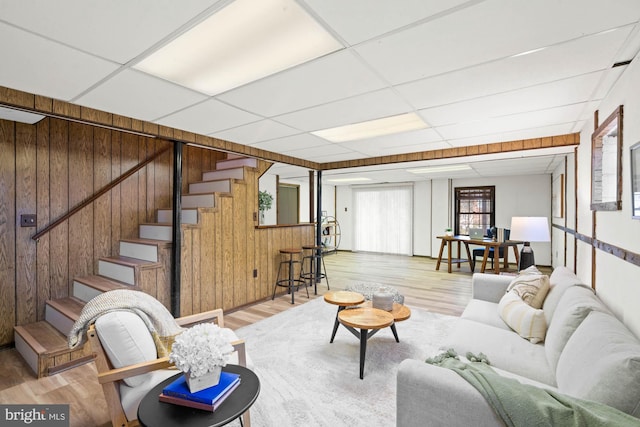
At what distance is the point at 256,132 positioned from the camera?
3334 mm

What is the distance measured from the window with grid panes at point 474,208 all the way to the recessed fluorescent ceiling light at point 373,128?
5306mm

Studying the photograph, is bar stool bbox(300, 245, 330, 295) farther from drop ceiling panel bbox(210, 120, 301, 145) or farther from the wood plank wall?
drop ceiling panel bbox(210, 120, 301, 145)

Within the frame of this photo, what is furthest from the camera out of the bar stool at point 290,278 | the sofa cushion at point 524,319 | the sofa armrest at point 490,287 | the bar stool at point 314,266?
the bar stool at point 314,266

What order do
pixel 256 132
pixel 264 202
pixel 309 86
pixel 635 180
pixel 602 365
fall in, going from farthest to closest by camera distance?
pixel 264 202
pixel 256 132
pixel 309 86
pixel 635 180
pixel 602 365

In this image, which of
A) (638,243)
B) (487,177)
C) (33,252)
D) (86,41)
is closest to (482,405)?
(638,243)

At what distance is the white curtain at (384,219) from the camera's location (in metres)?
8.90

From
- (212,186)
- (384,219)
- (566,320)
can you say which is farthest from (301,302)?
(384,219)

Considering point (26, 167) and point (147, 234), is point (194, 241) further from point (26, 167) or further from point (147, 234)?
point (26, 167)

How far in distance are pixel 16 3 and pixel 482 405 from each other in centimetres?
253

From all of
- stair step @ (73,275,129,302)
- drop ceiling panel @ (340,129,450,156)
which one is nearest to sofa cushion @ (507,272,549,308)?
drop ceiling panel @ (340,129,450,156)

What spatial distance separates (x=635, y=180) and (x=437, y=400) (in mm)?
1598

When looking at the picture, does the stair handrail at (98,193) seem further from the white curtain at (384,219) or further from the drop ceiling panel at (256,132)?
the white curtain at (384,219)

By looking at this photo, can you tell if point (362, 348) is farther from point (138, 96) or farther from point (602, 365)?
point (138, 96)

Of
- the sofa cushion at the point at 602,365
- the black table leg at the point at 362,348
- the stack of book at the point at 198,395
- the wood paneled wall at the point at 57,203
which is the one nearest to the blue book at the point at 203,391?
the stack of book at the point at 198,395
